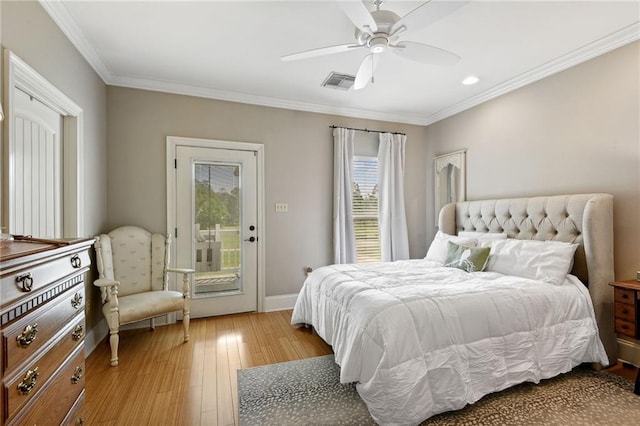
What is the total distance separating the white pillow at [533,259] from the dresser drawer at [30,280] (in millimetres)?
3093

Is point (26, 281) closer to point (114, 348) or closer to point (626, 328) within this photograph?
point (114, 348)

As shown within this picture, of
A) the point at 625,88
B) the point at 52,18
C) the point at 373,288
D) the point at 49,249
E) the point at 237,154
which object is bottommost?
the point at 373,288

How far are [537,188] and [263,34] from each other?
9.98 feet

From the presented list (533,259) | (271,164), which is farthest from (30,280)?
(533,259)

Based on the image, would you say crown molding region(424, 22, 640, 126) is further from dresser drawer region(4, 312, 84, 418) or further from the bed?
dresser drawer region(4, 312, 84, 418)

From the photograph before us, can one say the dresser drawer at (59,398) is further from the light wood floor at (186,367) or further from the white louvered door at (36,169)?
the white louvered door at (36,169)

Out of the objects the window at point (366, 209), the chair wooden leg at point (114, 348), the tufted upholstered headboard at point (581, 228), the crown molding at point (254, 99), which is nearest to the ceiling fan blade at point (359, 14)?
the crown molding at point (254, 99)

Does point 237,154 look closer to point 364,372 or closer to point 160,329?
point 160,329

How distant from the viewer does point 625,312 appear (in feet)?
7.17

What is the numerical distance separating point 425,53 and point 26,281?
2461mm

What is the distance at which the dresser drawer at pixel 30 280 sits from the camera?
844 millimetres

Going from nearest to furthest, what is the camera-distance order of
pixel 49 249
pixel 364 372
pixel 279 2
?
pixel 49 249 < pixel 364 372 < pixel 279 2

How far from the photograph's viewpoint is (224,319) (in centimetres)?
356

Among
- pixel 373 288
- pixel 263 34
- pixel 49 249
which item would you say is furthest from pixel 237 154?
pixel 49 249
